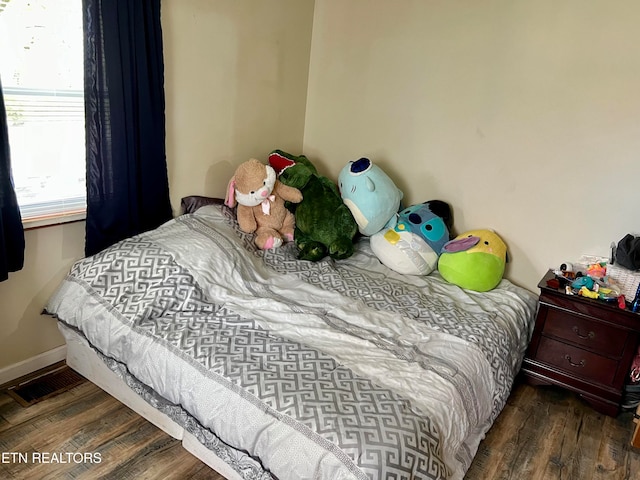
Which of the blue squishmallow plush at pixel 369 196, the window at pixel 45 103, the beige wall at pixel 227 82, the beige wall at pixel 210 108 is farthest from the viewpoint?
the blue squishmallow plush at pixel 369 196

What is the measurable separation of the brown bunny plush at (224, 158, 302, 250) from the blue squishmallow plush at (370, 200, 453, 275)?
0.53m

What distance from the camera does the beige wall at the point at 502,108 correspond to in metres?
2.35

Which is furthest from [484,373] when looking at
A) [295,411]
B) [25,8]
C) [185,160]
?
[25,8]

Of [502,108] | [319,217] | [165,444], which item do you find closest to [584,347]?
[502,108]

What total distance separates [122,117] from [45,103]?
296mm

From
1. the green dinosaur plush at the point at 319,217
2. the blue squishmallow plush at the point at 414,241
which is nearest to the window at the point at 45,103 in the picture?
the green dinosaur plush at the point at 319,217

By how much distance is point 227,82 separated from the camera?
2682 millimetres

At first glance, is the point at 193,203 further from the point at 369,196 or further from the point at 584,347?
the point at 584,347

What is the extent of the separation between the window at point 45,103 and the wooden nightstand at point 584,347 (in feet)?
7.41

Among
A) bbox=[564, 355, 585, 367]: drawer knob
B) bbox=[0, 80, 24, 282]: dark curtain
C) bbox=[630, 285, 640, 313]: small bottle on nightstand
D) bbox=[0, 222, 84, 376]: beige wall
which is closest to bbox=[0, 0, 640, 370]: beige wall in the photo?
bbox=[0, 222, 84, 376]: beige wall

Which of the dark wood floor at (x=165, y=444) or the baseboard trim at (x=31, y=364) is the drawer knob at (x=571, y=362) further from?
the baseboard trim at (x=31, y=364)

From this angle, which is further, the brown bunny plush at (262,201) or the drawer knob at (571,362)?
the brown bunny plush at (262,201)

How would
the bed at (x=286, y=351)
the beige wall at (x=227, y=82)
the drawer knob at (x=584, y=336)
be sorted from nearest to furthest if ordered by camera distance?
1. the bed at (x=286, y=351)
2. the drawer knob at (x=584, y=336)
3. the beige wall at (x=227, y=82)

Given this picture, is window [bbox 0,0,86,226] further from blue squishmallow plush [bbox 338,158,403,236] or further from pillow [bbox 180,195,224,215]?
blue squishmallow plush [bbox 338,158,403,236]
